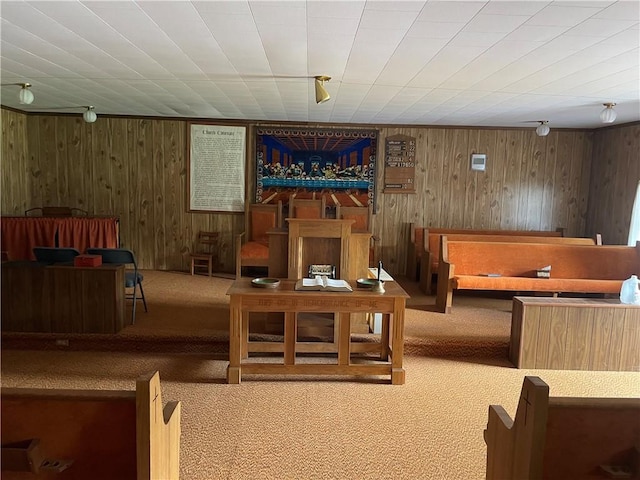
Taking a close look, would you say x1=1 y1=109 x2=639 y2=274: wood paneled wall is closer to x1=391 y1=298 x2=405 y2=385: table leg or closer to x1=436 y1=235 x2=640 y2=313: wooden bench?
x1=436 y1=235 x2=640 y2=313: wooden bench

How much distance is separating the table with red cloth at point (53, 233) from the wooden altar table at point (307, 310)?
2977mm

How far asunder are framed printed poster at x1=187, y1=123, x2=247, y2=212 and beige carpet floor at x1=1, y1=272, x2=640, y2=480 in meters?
2.09

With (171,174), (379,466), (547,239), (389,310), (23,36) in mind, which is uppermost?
(23,36)

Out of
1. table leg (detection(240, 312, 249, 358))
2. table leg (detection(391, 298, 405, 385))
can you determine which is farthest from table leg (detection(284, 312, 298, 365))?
table leg (detection(391, 298, 405, 385))

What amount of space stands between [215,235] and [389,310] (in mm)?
3888

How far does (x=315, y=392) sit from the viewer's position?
3201mm

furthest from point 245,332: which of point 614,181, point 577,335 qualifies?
point 614,181

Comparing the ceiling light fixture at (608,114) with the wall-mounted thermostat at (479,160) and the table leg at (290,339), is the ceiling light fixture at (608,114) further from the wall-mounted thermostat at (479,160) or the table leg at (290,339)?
the table leg at (290,339)

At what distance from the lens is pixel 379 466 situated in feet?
7.75

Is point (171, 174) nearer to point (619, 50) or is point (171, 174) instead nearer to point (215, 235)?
point (215, 235)

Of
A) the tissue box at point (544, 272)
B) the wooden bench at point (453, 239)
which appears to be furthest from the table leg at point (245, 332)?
the tissue box at point (544, 272)

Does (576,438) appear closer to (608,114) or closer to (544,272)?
(544,272)

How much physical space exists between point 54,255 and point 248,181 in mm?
3000

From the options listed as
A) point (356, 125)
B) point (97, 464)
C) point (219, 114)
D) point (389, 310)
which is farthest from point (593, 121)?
point (97, 464)
